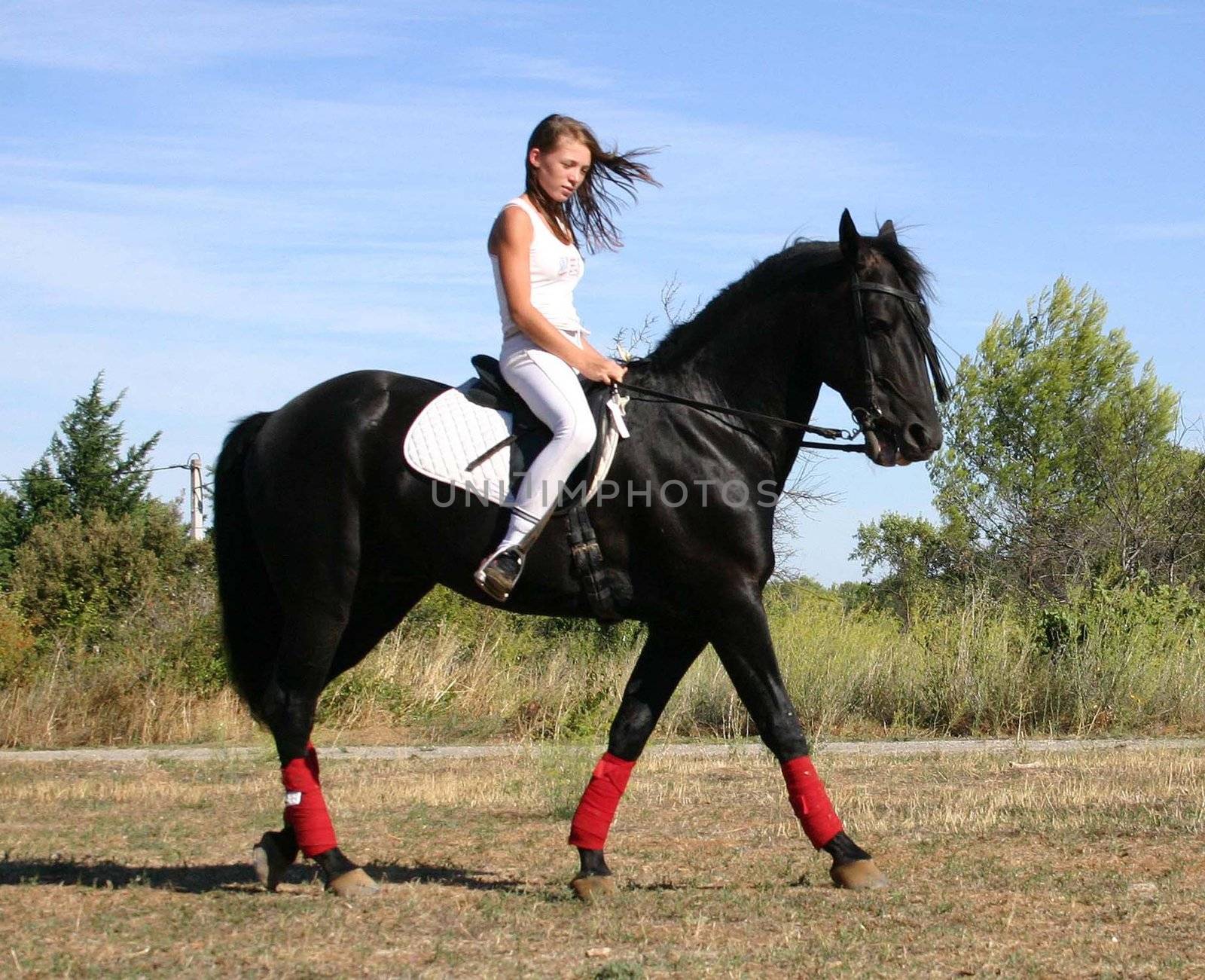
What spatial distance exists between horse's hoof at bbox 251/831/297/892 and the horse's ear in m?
3.68

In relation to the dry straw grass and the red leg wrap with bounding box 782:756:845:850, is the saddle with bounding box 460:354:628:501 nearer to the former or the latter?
the red leg wrap with bounding box 782:756:845:850

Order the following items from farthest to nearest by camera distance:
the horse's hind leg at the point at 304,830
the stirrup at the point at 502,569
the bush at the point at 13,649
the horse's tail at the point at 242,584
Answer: the bush at the point at 13,649 < the horse's tail at the point at 242,584 < the horse's hind leg at the point at 304,830 < the stirrup at the point at 502,569

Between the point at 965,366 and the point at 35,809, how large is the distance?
3396 centimetres

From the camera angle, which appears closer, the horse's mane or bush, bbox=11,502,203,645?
the horse's mane

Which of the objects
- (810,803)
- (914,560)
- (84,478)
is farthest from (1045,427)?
(810,803)

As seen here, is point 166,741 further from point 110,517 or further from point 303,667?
point 110,517

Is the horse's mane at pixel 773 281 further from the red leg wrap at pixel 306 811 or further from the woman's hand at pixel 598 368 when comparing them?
the red leg wrap at pixel 306 811

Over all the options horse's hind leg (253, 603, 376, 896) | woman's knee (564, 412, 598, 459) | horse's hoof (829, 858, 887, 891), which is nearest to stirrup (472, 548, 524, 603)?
woman's knee (564, 412, 598, 459)

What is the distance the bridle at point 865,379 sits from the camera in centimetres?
625

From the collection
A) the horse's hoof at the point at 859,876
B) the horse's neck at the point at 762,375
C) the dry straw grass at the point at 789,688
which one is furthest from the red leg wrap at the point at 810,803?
the dry straw grass at the point at 789,688

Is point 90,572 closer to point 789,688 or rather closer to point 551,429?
point 789,688

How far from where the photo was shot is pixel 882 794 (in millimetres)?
9453

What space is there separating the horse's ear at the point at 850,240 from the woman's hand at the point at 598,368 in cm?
114

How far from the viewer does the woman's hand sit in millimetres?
6266
